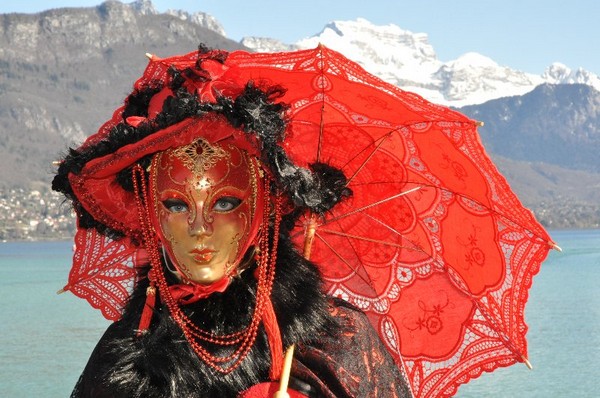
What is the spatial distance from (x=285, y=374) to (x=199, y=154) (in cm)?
88

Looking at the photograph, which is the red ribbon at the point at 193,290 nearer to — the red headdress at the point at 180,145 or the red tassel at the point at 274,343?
the red headdress at the point at 180,145

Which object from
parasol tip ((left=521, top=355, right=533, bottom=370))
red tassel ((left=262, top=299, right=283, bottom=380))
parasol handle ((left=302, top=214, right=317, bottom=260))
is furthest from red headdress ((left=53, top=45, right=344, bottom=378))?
parasol tip ((left=521, top=355, right=533, bottom=370))

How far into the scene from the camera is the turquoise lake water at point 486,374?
2428 centimetres

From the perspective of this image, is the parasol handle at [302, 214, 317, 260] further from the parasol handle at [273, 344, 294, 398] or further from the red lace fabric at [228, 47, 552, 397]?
the parasol handle at [273, 344, 294, 398]

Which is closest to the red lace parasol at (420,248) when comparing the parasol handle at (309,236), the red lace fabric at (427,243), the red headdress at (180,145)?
the red lace fabric at (427,243)

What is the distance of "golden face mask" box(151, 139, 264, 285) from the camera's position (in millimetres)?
3342

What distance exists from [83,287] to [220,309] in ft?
4.09

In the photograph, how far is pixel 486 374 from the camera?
2411 cm

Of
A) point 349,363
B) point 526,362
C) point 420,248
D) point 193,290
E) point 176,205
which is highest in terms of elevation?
point 176,205

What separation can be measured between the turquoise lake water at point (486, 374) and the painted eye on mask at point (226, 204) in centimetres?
1918

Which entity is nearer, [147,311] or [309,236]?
[147,311]

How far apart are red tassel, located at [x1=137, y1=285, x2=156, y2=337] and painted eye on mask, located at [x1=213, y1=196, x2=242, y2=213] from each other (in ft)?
1.25

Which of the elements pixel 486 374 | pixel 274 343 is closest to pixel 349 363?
pixel 274 343

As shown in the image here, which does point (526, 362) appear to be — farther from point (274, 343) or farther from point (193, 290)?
point (193, 290)
